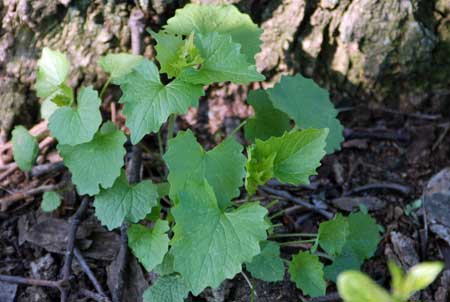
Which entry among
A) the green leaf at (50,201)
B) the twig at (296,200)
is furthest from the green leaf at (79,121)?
the twig at (296,200)

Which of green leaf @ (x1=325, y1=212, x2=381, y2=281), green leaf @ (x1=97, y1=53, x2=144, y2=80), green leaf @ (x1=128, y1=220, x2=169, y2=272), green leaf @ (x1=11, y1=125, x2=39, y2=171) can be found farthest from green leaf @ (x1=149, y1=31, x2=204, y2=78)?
green leaf @ (x1=325, y1=212, x2=381, y2=281)

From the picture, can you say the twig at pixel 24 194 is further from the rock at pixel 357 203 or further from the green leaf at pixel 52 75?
the rock at pixel 357 203

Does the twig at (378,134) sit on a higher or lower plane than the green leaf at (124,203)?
lower

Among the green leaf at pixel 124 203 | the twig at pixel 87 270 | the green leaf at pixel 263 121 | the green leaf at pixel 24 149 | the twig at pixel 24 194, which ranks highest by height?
the green leaf at pixel 263 121

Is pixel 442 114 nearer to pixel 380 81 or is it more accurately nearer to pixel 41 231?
pixel 380 81

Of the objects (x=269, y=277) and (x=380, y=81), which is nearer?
(x=269, y=277)

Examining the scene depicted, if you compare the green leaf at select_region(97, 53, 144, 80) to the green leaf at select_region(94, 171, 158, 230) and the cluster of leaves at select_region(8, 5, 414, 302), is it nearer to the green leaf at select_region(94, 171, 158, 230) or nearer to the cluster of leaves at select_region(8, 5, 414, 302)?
the cluster of leaves at select_region(8, 5, 414, 302)

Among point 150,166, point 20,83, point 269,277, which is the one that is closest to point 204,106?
point 150,166

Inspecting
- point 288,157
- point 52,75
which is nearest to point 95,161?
point 52,75
